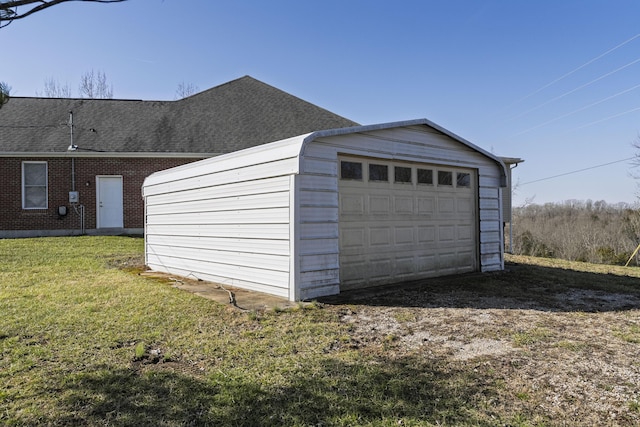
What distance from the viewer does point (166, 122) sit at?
55.4ft

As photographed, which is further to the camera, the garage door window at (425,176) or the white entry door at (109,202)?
the white entry door at (109,202)

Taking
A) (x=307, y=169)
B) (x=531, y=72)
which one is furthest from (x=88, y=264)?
(x=531, y=72)

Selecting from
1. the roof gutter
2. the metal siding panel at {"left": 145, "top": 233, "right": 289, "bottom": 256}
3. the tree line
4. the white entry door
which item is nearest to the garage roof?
the metal siding panel at {"left": 145, "top": 233, "right": 289, "bottom": 256}

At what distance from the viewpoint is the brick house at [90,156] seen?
1491 cm

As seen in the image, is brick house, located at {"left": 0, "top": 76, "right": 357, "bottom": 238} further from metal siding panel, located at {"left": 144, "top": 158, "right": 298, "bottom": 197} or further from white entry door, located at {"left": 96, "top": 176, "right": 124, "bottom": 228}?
metal siding panel, located at {"left": 144, "top": 158, "right": 298, "bottom": 197}

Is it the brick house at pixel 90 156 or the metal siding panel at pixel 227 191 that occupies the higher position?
the brick house at pixel 90 156

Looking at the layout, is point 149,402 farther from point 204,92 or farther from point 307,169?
point 204,92

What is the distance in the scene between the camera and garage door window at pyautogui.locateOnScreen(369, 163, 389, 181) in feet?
23.4

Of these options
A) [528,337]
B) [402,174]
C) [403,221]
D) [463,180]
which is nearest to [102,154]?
[402,174]

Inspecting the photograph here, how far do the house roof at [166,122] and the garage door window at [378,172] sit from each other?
9.41 m

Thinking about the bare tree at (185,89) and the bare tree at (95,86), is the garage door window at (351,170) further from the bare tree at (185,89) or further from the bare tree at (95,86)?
the bare tree at (95,86)

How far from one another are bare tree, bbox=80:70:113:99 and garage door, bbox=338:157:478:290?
33.4 meters

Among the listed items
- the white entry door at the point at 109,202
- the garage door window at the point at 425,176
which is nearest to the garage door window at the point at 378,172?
the garage door window at the point at 425,176

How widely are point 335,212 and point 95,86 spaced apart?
34994 mm
